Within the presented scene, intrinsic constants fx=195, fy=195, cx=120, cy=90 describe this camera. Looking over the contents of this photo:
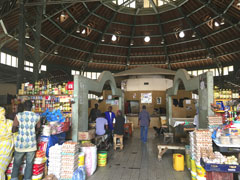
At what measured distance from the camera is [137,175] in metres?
5.05

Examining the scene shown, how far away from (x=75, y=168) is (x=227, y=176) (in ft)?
10.4

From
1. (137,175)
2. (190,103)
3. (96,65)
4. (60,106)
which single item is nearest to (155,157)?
(137,175)

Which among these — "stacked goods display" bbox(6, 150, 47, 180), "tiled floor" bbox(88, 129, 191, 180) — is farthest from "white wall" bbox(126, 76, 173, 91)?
"stacked goods display" bbox(6, 150, 47, 180)

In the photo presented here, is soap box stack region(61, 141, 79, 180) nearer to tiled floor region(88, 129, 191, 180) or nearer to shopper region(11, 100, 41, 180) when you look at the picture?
shopper region(11, 100, 41, 180)

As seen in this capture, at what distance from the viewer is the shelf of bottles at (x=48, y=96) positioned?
670 cm

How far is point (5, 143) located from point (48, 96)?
3283 mm

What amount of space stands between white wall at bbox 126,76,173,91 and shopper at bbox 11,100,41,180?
561 inches

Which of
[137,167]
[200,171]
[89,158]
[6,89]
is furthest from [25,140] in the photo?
[6,89]

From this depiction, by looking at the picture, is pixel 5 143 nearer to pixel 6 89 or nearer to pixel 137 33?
pixel 6 89

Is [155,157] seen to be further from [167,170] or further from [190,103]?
[190,103]

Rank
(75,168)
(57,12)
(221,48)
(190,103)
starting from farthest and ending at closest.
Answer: (221,48) → (190,103) → (57,12) → (75,168)

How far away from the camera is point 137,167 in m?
5.70

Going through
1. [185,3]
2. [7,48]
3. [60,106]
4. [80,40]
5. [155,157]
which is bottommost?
[155,157]

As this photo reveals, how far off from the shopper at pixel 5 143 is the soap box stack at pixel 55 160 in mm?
846
